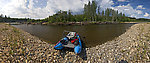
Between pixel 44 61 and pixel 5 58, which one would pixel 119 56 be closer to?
pixel 44 61

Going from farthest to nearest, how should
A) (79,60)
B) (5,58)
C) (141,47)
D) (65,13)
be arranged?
1. (65,13)
2. (141,47)
3. (79,60)
4. (5,58)

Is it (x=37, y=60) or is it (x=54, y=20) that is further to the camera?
(x=54, y=20)

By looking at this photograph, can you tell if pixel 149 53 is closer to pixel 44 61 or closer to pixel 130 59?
pixel 130 59

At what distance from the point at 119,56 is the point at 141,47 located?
313 cm

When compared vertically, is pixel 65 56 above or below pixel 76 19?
below

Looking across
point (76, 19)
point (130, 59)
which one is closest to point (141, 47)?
point (130, 59)

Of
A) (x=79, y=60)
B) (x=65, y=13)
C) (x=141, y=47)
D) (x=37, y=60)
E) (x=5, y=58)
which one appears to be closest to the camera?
(x=5, y=58)

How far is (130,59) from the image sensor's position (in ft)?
18.7

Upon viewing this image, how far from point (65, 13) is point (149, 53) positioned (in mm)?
81803

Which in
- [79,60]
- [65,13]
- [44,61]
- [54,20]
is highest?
[65,13]

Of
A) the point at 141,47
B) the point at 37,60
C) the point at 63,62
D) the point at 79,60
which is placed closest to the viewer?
the point at 37,60

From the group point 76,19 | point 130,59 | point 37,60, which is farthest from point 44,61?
point 76,19

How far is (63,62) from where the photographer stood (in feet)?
19.4

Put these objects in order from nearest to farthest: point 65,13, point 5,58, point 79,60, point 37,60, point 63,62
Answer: point 5,58, point 37,60, point 63,62, point 79,60, point 65,13
